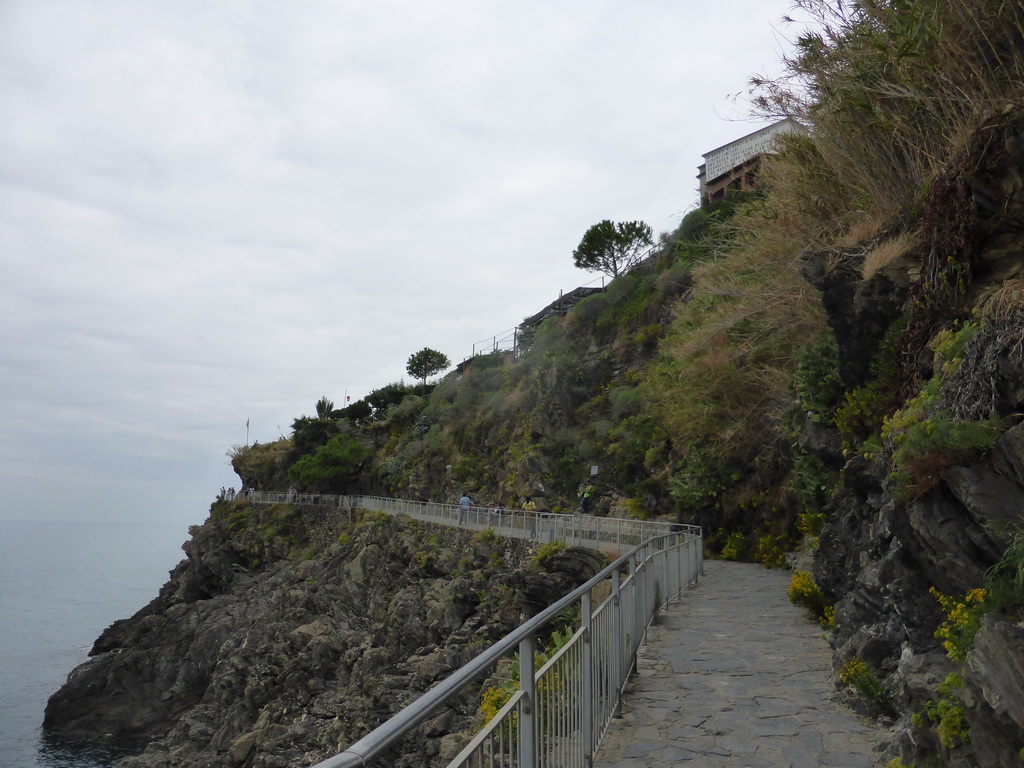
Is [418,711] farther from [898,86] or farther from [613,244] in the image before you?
[613,244]

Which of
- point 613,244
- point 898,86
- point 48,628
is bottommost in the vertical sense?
point 48,628

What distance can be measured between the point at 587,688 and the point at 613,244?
4941 centimetres

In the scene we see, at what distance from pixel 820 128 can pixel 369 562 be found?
2592cm

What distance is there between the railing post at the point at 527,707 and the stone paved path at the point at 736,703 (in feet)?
6.93

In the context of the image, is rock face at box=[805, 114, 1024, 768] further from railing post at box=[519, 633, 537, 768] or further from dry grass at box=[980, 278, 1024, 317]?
railing post at box=[519, 633, 537, 768]

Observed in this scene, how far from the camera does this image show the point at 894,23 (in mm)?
7828

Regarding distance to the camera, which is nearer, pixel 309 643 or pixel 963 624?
pixel 963 624

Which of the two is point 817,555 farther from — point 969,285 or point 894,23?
point 894,23

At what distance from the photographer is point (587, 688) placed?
16.6 ft

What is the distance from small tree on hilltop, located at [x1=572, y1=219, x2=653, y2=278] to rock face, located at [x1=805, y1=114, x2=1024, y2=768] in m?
44.2

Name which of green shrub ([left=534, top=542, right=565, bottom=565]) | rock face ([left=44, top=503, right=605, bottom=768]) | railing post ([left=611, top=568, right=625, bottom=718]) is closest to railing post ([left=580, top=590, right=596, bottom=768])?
railing post ([left=611, top=568, right=625, bottom=718])

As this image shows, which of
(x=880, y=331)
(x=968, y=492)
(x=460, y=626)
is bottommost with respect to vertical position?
(x=460, y=626)

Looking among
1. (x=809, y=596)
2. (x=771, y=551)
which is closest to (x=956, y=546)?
(x=809, y=596)

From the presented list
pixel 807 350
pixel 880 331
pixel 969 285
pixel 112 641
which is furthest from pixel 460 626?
pixel 112 641
